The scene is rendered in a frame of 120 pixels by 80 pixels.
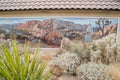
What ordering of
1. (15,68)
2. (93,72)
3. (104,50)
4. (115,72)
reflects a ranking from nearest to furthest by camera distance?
(15,68)
(115,72)
(93,72)
(104,50)

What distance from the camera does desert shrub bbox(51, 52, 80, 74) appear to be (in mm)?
11836

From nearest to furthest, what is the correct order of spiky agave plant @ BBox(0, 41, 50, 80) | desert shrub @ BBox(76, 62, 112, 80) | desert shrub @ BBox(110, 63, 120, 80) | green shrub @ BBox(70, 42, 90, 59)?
spiky agave plant @ BBox(0, 41, 50, 80) → desert shrub @ BBox(110, 63, 120, 80) → desert shrub @ BBox(76, 62, 112, 80) → green shrub @ BBox(70, 42, 90, 59)

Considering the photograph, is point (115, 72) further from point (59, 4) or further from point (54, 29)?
point (59, 4)

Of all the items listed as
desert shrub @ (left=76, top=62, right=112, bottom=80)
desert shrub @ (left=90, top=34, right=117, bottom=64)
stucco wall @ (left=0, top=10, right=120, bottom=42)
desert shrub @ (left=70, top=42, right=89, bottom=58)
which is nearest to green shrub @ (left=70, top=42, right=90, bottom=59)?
desert shrub @ (left=70, top=42, right=89, bottom=58)

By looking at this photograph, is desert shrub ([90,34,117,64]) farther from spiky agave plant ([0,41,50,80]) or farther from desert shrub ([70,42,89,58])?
spiky agave plant ([0,41,50,80])

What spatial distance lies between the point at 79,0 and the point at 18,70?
19.5 feet

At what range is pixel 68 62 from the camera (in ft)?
39.1

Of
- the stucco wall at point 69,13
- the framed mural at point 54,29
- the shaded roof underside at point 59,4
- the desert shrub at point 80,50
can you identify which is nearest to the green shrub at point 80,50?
the desert shrub at point 80,50

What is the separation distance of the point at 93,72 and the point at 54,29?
3.32 m

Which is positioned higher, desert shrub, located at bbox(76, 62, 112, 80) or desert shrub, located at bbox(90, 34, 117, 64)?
desert shrub, located at bbox(90, 34, 117, 64)


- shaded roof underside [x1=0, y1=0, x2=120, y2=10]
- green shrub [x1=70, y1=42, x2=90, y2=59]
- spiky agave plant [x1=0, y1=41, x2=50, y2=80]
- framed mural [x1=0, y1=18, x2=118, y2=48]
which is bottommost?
green shrub [x1=70, y1=42, x2=90, y2=59]

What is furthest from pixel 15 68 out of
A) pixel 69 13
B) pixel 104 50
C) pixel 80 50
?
pixel 69 13

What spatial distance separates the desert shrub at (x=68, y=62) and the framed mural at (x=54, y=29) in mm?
1158

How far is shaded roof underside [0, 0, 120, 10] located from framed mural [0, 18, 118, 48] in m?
0.55
